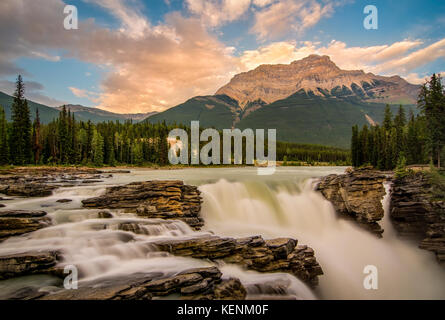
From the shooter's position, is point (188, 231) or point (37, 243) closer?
point (37, 243)

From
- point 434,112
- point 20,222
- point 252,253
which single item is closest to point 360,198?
point 252,253

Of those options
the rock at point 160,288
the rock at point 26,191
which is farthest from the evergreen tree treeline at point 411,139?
the rock at point 26,191

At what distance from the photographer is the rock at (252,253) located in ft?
34.6

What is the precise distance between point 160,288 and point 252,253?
4671 mm

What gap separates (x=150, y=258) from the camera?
10406 mm

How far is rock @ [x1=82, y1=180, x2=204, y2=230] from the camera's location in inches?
584

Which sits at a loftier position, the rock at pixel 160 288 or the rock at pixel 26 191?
the rock at pixel 26 191

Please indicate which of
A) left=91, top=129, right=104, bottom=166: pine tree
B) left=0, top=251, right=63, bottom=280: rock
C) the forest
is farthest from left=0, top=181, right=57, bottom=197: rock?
left=91, top=129, right=104, bottom=166: pine tree

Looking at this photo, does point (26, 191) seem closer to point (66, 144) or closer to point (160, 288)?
point (160, 288)

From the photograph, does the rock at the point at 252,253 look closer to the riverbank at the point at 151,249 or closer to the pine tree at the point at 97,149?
the riverbank at the point at 151,249

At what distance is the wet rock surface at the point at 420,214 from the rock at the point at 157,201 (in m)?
16.0
